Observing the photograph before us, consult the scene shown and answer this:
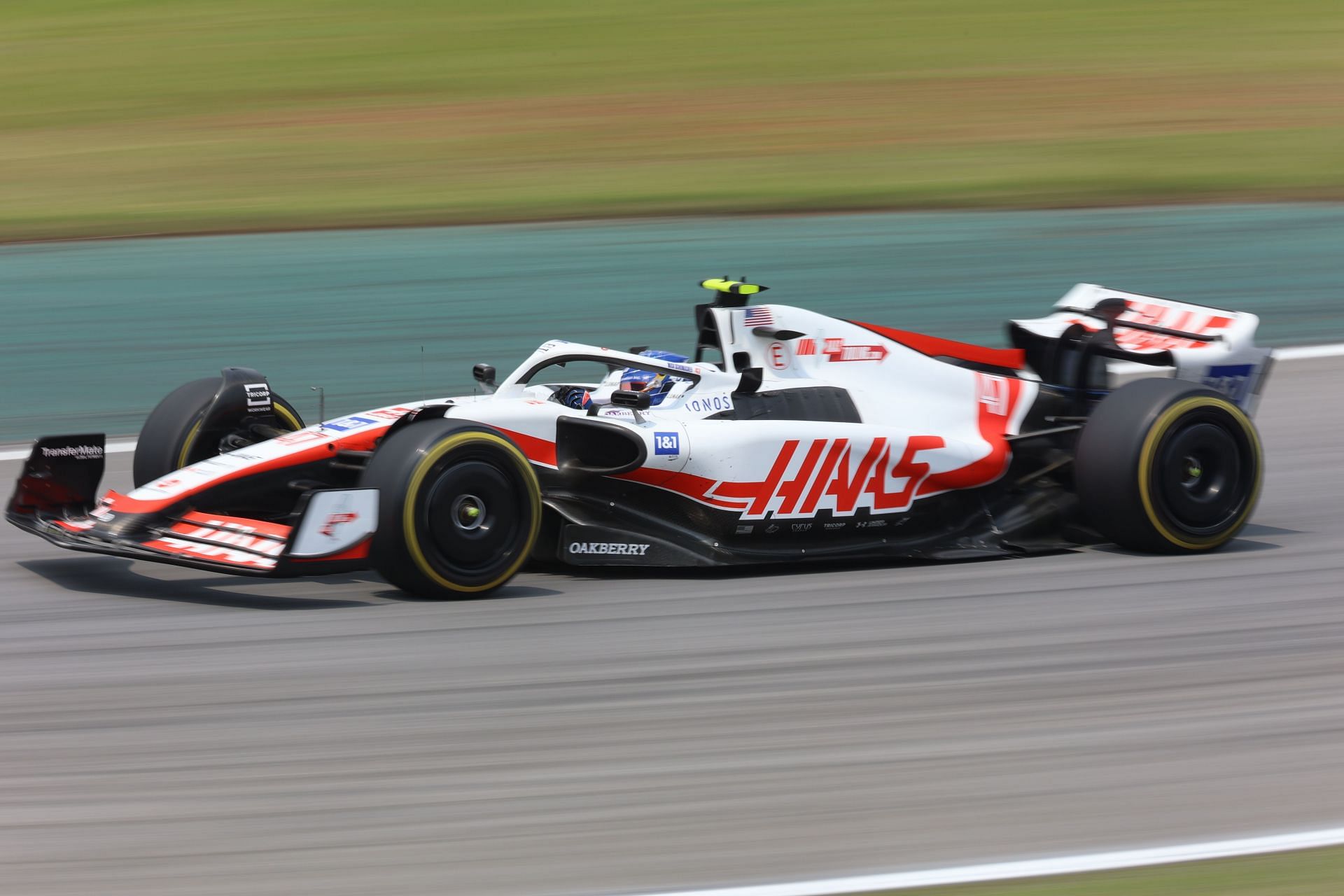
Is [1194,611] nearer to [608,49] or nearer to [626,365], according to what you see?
[626,365]

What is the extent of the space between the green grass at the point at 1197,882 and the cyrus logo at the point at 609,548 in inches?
124

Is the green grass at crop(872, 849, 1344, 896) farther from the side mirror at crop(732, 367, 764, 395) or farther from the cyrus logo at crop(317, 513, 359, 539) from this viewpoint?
the side mirror at crop(732, 367, 764, 395)

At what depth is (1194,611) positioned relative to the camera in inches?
262

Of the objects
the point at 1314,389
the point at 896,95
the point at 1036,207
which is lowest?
the point at 1314,389

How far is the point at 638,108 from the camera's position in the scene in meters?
20.2

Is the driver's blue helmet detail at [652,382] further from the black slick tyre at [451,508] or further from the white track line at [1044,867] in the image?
the white track line at [1044,867]

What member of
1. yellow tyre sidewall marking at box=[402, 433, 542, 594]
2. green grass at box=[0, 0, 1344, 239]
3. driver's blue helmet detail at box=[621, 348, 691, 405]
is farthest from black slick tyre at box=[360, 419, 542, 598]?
green grass at box=[0, 0, 1344, 239]

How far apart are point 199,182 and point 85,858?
42.8 feet

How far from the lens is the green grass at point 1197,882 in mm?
3869

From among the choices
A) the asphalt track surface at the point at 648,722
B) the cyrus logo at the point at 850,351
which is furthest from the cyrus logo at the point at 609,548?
the cyrus logo at the point at 850,351

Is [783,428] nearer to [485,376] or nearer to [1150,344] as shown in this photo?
[485,376]

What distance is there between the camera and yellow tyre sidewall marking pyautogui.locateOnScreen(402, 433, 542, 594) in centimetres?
623

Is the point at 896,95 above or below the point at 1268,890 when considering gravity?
above

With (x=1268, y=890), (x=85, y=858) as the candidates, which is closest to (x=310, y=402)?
(x=85, y=858)
